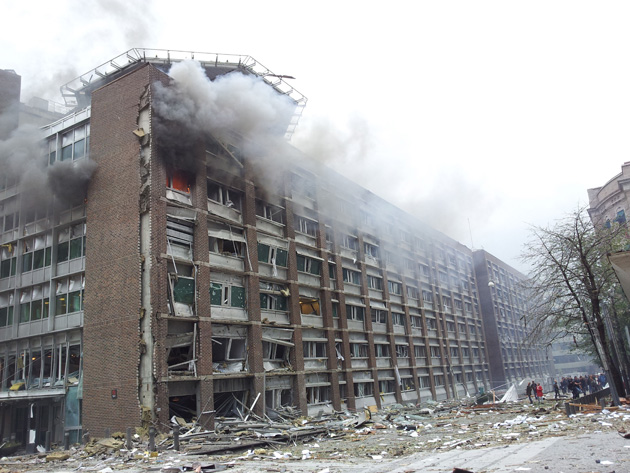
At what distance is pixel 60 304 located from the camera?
68.9ft

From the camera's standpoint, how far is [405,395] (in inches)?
1316

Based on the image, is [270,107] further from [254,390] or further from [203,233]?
[254,390]

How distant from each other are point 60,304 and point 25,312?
7.58 feet

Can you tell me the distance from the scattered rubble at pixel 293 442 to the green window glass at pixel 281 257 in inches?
282

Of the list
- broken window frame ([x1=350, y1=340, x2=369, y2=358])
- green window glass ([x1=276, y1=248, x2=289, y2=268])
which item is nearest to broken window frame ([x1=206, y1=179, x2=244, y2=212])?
green window glass ([x1=276, y1=248, x2=289, y2=268])

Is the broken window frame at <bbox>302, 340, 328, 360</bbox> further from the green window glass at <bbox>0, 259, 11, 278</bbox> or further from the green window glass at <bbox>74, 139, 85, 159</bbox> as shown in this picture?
the green window glass at <bbox>0, 259, 11, 278</bbox>

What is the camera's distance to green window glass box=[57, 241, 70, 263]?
21312mm

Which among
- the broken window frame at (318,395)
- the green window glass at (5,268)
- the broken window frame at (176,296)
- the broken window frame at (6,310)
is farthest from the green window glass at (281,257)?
the green window glass at (5,268)

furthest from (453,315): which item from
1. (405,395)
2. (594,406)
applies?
(594,406)

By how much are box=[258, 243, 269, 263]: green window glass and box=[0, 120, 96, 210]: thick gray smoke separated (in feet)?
24.8

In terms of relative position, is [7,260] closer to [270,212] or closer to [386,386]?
[270,212]

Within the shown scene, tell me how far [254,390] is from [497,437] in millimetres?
10346

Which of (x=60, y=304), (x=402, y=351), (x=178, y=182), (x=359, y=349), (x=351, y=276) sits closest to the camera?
(x=178, y=182)

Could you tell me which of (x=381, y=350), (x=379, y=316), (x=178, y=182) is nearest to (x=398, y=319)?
(x=379, y=316)
